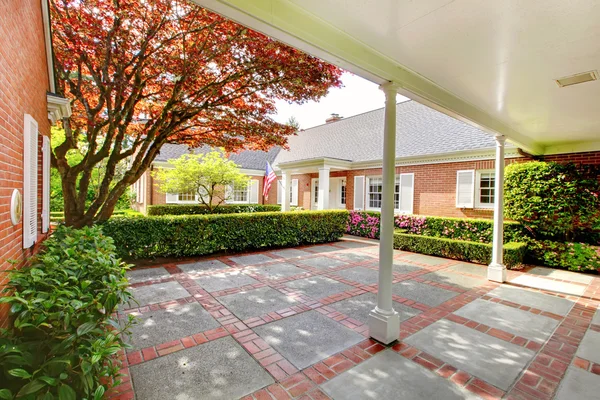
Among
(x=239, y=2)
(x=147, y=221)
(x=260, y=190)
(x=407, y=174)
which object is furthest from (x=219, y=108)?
(x=260, y=190)

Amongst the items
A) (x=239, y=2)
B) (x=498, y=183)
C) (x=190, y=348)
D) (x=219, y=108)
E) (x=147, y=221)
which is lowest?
(x=190, y=348)

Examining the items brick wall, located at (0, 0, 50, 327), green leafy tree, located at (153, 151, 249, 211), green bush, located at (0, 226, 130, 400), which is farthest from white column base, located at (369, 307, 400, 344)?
green leafy tree, located at (153, 151, 249, 211)

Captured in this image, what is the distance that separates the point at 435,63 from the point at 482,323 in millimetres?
3662

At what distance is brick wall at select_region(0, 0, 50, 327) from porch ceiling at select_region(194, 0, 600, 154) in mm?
1892

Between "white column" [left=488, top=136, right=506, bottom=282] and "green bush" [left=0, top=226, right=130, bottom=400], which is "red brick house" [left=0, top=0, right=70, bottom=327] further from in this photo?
"white column" [left=488, top=136, right=506, bottom=282]

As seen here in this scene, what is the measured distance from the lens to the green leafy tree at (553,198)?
700 cm

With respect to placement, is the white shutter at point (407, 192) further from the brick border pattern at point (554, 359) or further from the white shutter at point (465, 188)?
the brick border pattern at point (554, 359)

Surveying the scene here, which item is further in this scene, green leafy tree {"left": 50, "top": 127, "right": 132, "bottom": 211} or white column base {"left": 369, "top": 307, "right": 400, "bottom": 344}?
green leafy tree {"left": 50, "top": 127, "right": 132, "bottom": 211}

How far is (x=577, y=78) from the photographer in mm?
3502

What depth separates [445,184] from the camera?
10.5 meters

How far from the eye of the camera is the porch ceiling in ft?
7.43

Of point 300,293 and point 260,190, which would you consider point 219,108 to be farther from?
point 260,190

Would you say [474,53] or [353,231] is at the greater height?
[474,53]

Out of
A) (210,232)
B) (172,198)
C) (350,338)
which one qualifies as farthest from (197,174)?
(350,338)
